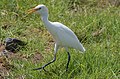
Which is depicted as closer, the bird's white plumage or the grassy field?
the bird's white plumage

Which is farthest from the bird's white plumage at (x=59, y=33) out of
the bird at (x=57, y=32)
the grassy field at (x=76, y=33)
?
the grassy field at (x=76, y=33)

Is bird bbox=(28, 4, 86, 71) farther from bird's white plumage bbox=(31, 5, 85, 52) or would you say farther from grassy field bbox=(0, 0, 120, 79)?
grassy field bbox=(0, 0, 120, 79)

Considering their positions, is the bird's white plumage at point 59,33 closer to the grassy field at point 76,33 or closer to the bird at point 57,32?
the bird at point 57,32

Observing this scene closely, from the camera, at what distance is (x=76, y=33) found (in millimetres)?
5910

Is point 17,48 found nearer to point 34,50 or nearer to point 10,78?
point 34,50

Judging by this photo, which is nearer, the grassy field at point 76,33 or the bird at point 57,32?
the bird at point 57,32

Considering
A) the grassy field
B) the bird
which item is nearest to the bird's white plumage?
the bird

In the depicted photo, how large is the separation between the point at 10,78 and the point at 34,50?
2.89 feet

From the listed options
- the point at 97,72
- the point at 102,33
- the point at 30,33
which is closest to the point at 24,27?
the point at 30,33

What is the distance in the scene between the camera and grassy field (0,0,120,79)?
459 centimetres

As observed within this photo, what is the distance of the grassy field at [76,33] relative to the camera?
459 centimetres

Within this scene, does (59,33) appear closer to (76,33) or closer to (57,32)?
(57,32)

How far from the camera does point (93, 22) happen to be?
6.11 metres

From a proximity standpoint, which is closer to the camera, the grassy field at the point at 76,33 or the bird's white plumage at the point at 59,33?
the bird's white plumage at the point at 59,33
